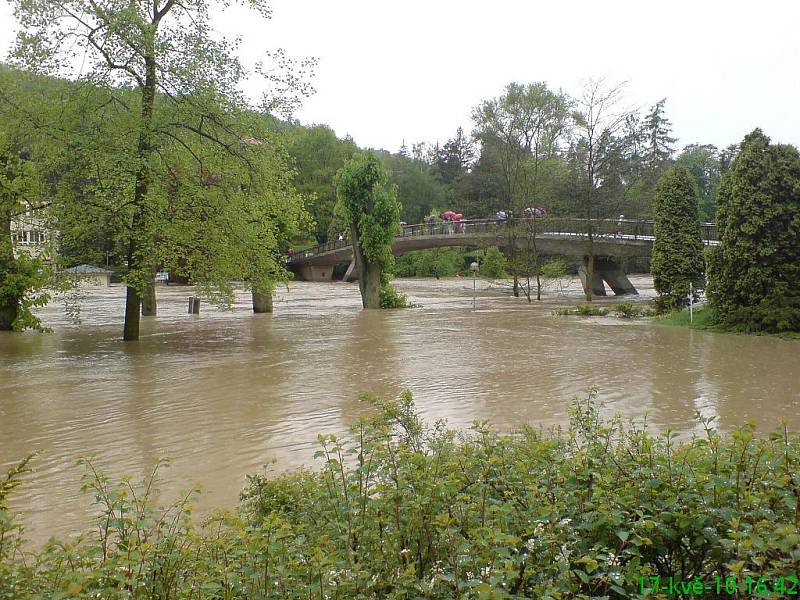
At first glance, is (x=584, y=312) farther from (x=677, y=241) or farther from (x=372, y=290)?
(x=372, y=290)

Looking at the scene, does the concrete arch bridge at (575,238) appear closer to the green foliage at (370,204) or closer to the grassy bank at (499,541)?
the green foliage at (370,204)

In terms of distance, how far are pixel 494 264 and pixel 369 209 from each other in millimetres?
19925

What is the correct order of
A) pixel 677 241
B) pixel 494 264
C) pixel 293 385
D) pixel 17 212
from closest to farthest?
pixel 293 385
pixel 17 212
pixel 677 241
pixel 494 264

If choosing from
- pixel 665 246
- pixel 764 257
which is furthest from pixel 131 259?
pixel 665 246

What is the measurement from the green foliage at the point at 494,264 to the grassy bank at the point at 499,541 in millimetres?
41185

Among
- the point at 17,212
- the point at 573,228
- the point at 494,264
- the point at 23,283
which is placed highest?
the point at 573,228

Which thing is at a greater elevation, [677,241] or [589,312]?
[677,241]

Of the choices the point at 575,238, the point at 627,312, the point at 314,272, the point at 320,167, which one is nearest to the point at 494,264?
the point at 575,238

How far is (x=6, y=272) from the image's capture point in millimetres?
20328

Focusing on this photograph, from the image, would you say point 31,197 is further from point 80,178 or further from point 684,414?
point 684,414

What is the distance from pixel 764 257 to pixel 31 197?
19.0 meters

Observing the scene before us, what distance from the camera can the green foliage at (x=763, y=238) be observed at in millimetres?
19156

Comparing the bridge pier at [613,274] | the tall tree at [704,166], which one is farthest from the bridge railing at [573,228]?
the tall tree at [704,166]

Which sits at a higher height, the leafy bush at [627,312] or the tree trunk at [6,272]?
the tree trunk at [6,272]
